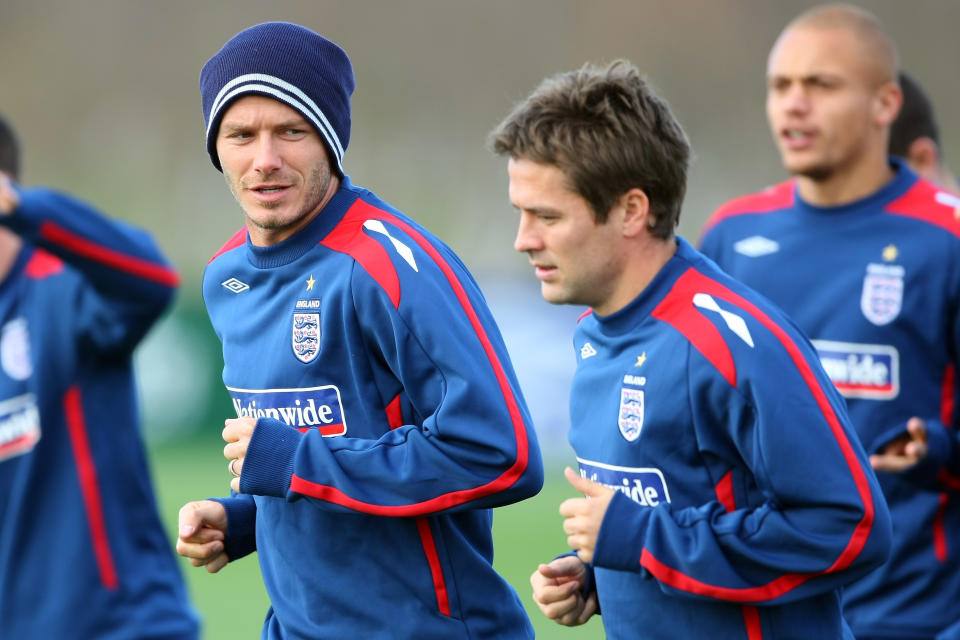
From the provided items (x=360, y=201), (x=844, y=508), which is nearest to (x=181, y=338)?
(x=360, y=201)

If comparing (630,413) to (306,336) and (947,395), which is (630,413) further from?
(947,395)

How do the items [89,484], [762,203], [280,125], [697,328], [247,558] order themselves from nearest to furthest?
[697,328] < [280,125] < [89,484] < [762,203] < [247,558]

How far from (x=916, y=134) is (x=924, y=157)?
0.46 ft

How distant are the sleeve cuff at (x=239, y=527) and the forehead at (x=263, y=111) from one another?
0.92m

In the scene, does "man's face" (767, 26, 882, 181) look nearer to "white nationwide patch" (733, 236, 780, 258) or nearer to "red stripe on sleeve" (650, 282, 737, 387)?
"white nationwide patch" (733, 236, 780, 258)

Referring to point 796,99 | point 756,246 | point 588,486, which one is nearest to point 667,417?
point 588,486

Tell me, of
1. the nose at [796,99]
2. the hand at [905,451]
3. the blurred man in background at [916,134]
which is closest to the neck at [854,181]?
the nose at [796,99]

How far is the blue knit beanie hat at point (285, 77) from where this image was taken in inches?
121

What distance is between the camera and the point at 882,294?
4184 millimetres

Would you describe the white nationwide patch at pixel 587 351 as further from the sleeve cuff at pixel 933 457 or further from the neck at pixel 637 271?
the sleeve cuff at pixel 933 457

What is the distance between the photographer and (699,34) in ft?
56.5

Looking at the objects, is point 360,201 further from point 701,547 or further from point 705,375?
point 701,547

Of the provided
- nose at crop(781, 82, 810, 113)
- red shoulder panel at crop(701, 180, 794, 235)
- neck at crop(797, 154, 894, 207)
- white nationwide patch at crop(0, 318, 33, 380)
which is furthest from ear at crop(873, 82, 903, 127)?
white nationwide patch at crop(0, 318, 33, 380)

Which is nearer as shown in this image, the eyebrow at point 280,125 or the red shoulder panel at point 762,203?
the eyebrow at point 280,125
